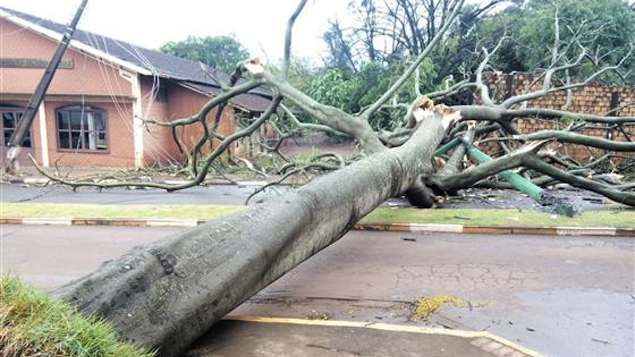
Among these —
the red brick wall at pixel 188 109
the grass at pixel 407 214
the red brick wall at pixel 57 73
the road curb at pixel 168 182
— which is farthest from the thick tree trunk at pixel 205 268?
the red brick wall at pixel 57 73

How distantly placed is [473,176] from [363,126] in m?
2.01

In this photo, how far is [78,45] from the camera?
706 inches

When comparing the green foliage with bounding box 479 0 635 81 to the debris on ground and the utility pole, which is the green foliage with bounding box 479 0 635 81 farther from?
the debris on ground

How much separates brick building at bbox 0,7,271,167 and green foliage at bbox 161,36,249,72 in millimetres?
21476

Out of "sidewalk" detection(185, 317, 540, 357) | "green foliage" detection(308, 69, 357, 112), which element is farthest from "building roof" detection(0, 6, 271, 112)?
"sidewalk" detection(185, 317, 540, 357)

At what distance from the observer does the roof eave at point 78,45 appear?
1789cm

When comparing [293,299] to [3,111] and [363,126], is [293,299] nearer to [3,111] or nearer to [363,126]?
[363,126]

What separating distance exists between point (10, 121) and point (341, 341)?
20288mm

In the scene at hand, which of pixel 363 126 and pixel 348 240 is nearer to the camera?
pixel 348 240

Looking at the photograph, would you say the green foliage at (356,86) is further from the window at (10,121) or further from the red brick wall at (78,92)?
the window at (10,121)

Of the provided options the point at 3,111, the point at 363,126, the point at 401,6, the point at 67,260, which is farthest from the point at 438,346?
the point at 401,6

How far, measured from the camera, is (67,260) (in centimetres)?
633

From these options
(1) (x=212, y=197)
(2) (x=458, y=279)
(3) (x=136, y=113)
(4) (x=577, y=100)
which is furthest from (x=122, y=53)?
(2) (x=458, y=279)

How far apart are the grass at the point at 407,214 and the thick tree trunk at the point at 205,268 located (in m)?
2.95
